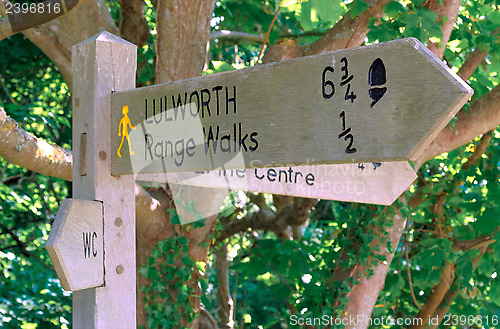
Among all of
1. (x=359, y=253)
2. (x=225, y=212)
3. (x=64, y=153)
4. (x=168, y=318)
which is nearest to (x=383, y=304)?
(x=359, y=253)

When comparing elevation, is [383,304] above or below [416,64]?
below

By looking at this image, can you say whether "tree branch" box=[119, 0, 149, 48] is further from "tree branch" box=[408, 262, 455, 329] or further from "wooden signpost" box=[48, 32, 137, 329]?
"tree branch" box=[408, 262, 455, 329]

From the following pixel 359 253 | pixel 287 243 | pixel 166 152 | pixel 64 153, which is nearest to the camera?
pixel 166 152

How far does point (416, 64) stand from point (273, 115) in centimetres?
31

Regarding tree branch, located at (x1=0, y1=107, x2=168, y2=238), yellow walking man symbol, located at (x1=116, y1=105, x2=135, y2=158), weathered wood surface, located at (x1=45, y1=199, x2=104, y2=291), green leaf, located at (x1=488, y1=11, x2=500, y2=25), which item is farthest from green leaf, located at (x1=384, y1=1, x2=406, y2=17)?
weathered wood surface, located at (x1=45, y1=199, x2=104, y2=291)

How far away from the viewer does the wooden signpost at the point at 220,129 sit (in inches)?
37.7

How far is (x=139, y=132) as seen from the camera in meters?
1.33

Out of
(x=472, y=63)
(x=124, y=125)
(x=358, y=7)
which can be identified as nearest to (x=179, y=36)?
(x=358, y=7)

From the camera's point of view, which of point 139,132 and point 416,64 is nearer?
point 416,64

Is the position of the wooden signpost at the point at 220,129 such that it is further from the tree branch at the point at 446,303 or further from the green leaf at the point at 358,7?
the tree branch at the point at 446,303

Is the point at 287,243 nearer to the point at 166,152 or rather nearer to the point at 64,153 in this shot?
the point at 64,153

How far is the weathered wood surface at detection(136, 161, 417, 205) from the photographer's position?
1717 mm

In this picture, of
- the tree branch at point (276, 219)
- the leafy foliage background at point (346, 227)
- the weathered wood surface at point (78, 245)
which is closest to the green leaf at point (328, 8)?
the leafy foliage background at point (346, 227)

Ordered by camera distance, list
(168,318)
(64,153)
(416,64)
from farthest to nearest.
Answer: (168,318)
(64,153)
(416,64)
